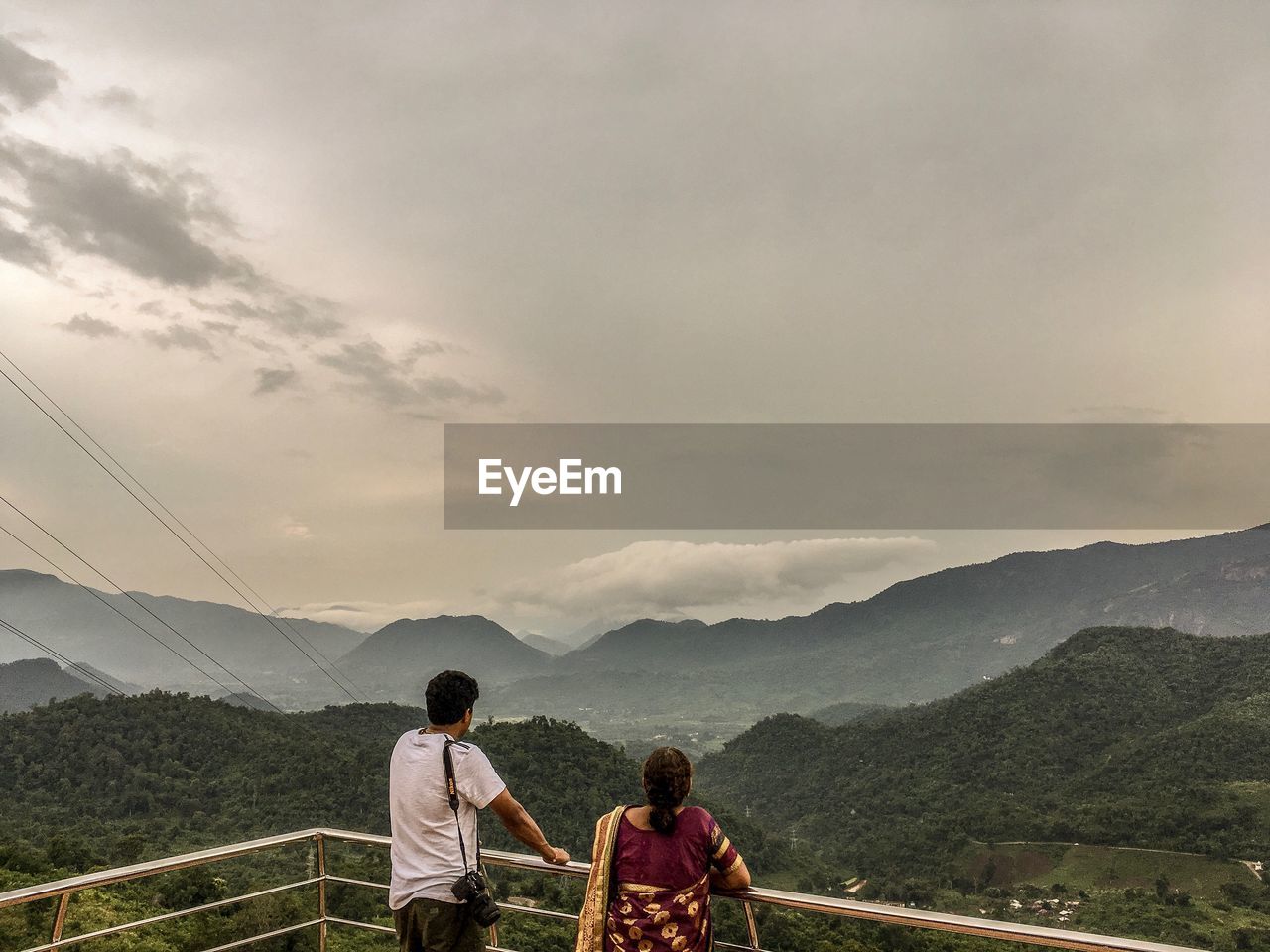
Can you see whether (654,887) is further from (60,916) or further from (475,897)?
(60,916)

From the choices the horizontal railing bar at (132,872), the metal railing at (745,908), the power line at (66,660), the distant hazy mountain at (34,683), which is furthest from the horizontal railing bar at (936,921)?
the distant hazy mountain at (34,683)

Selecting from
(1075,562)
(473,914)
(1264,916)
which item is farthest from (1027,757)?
(1075,562)

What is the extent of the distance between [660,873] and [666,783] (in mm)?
238

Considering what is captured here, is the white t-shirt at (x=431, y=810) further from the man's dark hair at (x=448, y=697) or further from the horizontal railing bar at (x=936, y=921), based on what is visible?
the horizontal railing bar at (x=936, y=921)

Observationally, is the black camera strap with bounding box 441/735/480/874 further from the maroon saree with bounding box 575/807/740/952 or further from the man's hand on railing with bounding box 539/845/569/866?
the maroon saree with bounding box 575/807/740/952

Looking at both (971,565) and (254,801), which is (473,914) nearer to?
(254,801)

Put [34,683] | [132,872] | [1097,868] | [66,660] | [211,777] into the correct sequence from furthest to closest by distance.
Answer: [34,683], [66,660], [1097,868], [211,777], [132,872]

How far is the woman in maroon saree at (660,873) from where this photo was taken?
76.7 inches

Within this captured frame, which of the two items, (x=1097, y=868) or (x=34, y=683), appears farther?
(x=34, y=683)

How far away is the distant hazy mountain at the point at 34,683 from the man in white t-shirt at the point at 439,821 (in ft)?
286

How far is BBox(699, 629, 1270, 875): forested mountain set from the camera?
39.8 meters

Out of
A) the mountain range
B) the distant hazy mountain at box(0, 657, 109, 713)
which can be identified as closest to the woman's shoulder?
the distant hazy mountain at box(0, 657, 109, 713)

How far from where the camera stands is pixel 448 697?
2.23 metres

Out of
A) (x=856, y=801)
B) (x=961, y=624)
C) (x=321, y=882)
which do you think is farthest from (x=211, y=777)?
(x=961, y=624)
